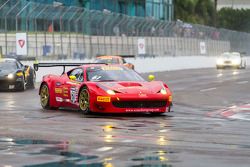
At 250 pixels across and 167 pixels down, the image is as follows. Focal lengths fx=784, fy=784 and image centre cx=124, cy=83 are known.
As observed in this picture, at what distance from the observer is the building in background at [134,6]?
258 feet

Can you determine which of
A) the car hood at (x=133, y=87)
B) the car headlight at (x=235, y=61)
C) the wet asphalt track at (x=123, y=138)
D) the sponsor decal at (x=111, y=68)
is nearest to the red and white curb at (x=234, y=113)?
the wet asphalt track at (x=123, y=138)

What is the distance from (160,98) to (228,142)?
5079mm

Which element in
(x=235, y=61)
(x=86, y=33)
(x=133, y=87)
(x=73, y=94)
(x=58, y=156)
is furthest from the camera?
(x=235, y=61)

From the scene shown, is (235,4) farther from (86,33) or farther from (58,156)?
(58,156)

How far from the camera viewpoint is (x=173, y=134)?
12.5m

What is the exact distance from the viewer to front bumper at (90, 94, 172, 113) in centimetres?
1603

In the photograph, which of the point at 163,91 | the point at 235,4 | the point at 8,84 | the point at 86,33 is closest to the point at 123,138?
the point at 163,91

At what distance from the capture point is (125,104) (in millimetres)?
16094

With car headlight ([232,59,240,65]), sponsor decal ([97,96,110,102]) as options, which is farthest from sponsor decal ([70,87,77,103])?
car headlight ([232,59,240,65])

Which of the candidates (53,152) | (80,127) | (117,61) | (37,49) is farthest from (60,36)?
(53,152)

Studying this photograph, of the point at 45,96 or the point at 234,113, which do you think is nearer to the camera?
the point at 234,113

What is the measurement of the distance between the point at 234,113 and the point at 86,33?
33009 mm

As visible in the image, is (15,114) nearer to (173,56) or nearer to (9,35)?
(9,35)

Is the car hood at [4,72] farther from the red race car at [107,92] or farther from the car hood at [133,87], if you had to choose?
the car hood at [133,87]
